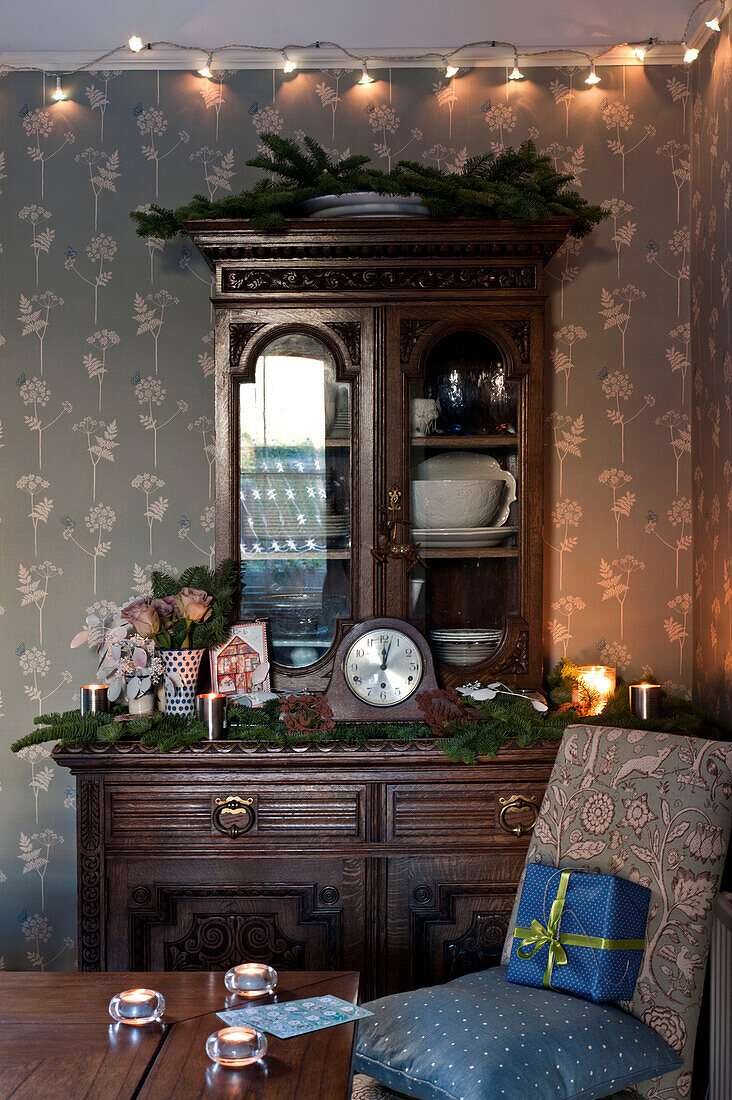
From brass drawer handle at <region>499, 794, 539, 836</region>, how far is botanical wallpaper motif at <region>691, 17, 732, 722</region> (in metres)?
0.55

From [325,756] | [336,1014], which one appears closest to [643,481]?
[325,756]

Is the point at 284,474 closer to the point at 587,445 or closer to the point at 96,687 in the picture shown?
the point at 96,687

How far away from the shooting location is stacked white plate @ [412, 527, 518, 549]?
227cm

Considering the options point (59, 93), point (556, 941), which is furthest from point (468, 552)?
point (59, 93)

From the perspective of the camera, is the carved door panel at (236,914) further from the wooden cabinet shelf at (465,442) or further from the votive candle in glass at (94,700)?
the wooden cabinet shelf at (465,442)

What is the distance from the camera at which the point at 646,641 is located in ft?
8.55

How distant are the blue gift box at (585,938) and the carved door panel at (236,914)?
0.52m

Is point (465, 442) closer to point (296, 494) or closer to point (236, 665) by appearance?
point (296, 494)

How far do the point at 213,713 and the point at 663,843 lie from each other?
0.99m

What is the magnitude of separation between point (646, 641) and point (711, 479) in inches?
19.5

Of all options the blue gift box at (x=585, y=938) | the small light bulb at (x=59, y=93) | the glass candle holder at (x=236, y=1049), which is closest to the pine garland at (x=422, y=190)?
the small light bulb at (x=59, y=93)

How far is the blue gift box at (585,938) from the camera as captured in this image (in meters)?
1.58

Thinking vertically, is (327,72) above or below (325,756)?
above

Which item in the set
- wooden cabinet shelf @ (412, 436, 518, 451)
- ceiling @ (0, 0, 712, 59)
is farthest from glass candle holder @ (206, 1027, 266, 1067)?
ceiling @ (0, 0, 712, 59)
